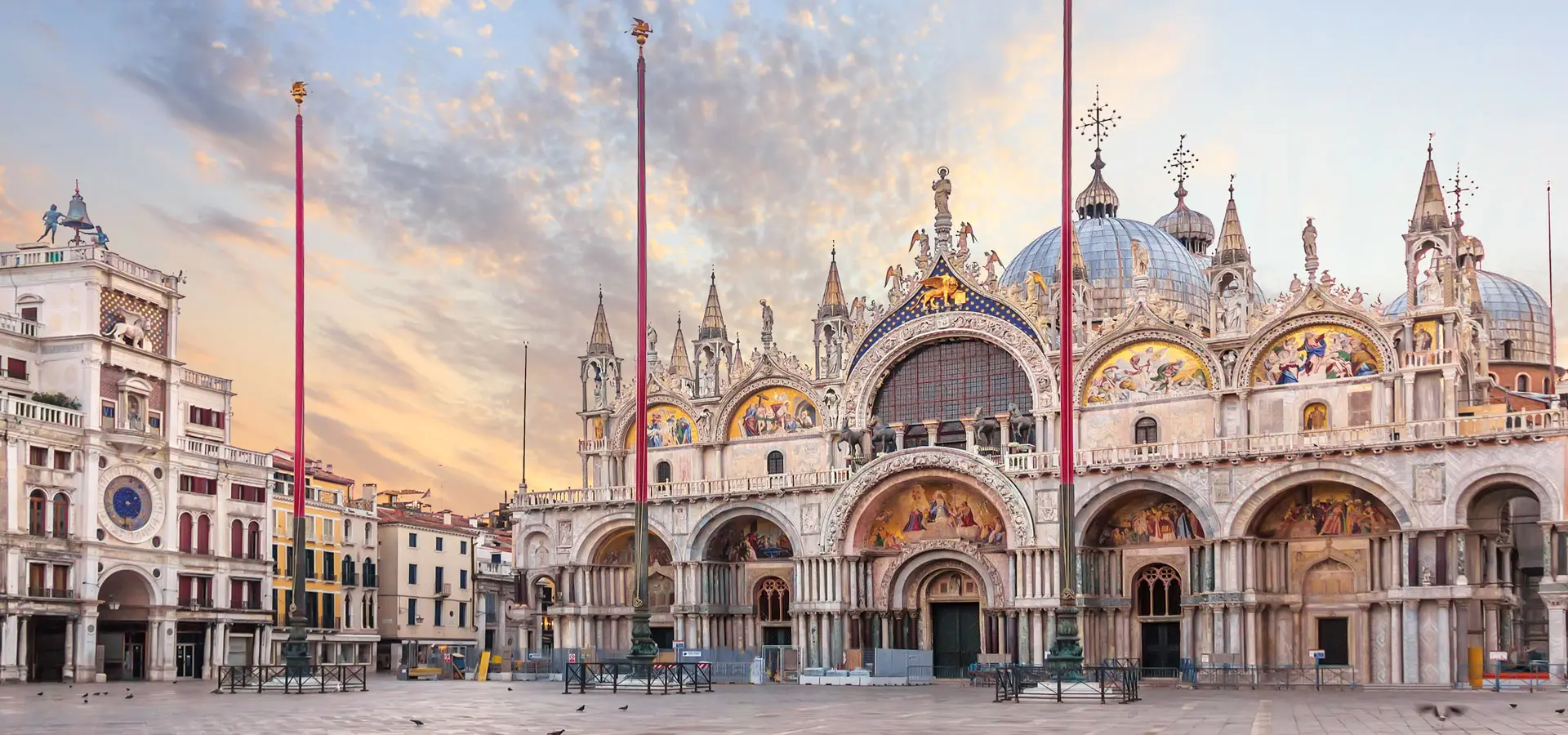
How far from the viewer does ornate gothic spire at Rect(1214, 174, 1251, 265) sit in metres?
64.6

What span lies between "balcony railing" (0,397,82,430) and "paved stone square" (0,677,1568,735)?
16419 millimetres

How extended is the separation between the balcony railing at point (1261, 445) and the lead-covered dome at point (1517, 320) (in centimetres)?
2132

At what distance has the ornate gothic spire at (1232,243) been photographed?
212ft

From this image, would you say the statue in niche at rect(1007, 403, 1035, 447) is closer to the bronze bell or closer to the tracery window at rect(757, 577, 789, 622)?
the tracery window at rect(757, 577, 789, 622)

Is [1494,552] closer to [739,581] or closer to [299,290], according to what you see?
[739,581]

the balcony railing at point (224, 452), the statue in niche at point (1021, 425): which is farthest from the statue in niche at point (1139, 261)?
the balcony railing at point (224, 452)

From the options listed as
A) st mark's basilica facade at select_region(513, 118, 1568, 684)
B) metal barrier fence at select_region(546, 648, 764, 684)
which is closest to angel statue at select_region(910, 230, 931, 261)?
st mark's basilica facade at select_region(513, 118, 1568, 684)

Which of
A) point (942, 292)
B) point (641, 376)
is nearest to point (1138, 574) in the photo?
point (942, 292)

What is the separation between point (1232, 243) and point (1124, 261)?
9463 millimetres

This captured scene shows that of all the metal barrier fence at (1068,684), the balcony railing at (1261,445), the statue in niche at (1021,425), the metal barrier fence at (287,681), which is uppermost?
the statue in niche at (1021,425)

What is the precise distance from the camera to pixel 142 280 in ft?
221

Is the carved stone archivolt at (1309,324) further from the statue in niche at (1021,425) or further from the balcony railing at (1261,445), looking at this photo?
the statue in niche at (1021,425)

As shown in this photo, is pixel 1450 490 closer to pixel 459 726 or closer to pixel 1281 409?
pixel 1281 409

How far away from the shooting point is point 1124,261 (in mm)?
74312
